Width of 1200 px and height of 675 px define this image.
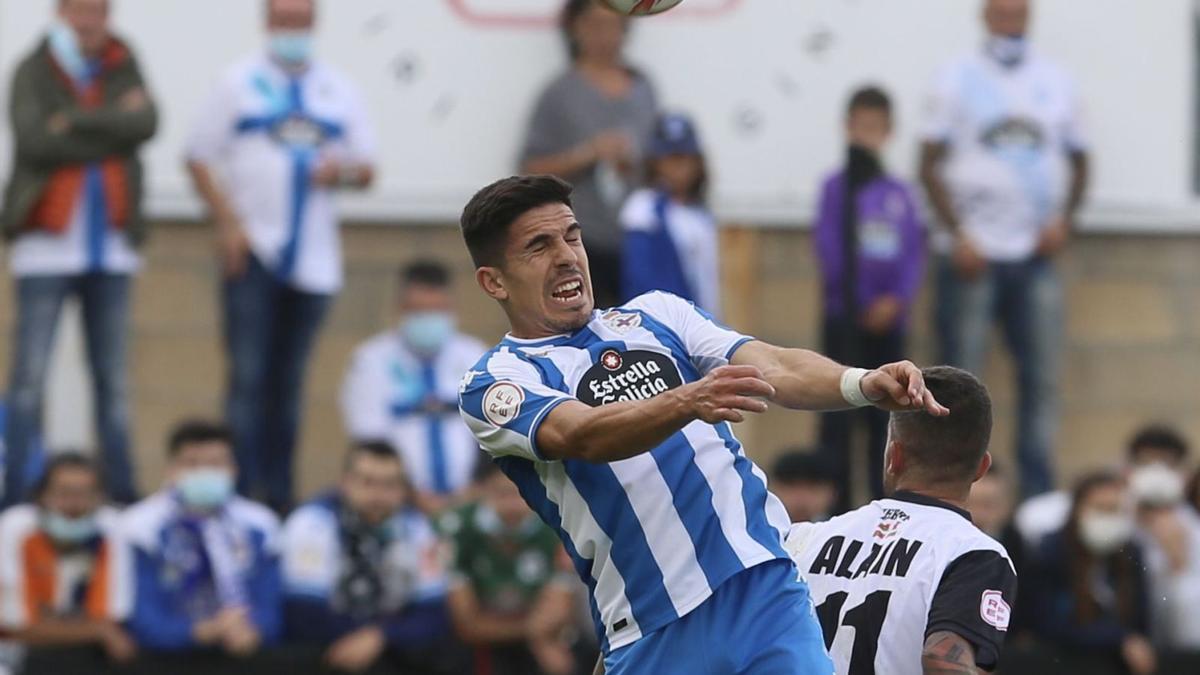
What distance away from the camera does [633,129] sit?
11531mm

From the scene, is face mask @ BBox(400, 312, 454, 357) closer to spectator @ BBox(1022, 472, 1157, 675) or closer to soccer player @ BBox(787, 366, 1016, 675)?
spectator @ BBox(1022, 472, 1157, 675)

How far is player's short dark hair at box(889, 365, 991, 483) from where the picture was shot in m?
5.89

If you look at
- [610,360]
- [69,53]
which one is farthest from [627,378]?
[69,53]

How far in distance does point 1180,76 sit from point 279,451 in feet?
17.7

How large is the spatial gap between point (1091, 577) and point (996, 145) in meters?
2.16

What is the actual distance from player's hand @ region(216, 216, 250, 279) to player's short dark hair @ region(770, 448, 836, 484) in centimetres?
252

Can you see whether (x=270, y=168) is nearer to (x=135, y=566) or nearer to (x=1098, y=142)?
(x=135, y=566)

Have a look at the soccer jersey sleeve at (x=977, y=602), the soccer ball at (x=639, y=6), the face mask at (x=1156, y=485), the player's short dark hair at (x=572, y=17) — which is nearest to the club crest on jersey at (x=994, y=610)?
the soccer jersey sleeve at (x=977, y=602)

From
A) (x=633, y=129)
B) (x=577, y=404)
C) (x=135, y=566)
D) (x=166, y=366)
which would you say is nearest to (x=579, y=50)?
(x=633, y=129)

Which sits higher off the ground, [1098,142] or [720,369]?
[720,369]

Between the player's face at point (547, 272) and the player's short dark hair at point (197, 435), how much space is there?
4.54m

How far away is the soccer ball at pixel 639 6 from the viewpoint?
25.1 ft

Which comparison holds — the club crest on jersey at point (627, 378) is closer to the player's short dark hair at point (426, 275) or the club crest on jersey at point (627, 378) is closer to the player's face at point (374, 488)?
the player's face at point (374, 488)

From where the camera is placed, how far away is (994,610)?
227 inches
